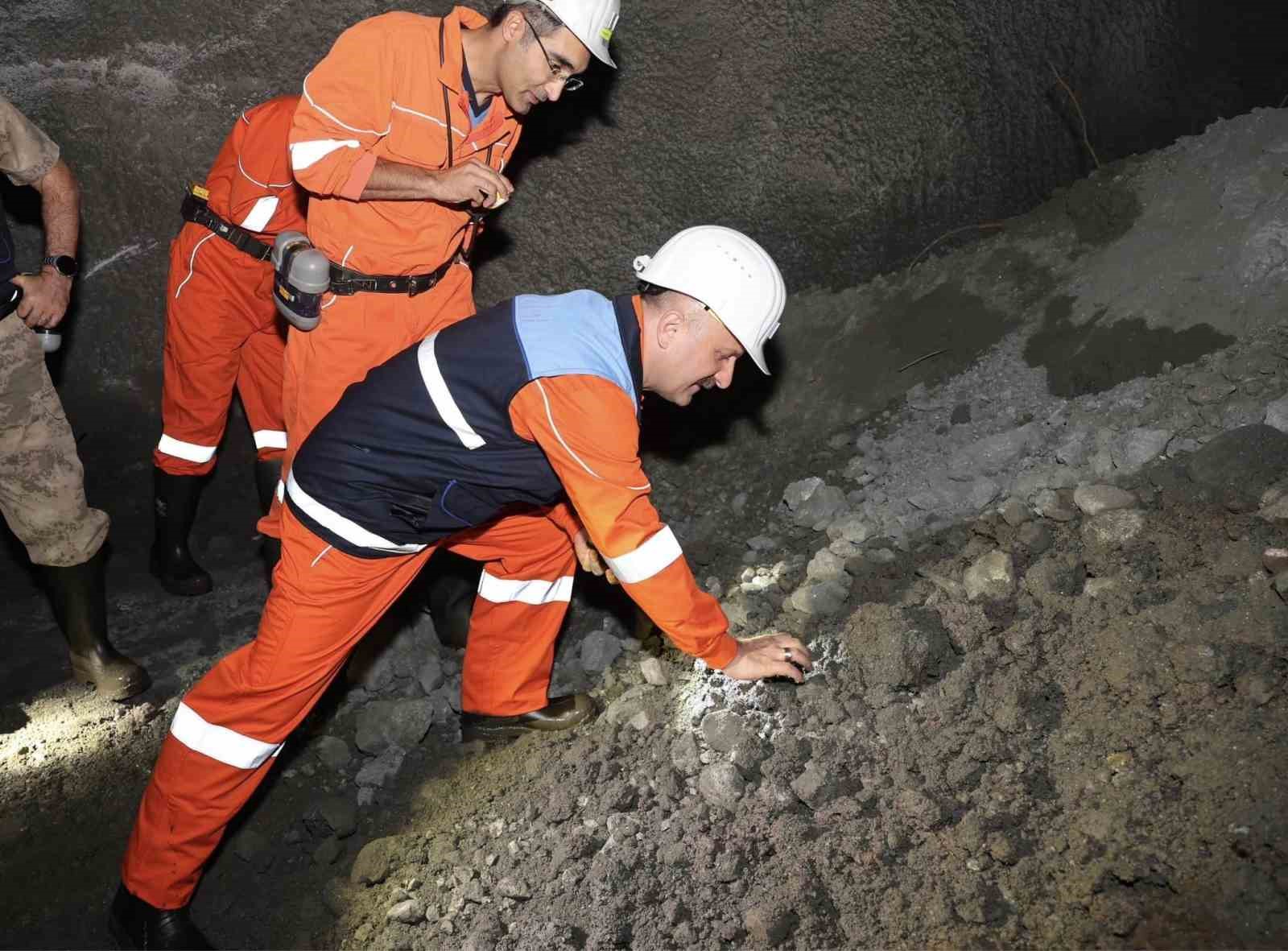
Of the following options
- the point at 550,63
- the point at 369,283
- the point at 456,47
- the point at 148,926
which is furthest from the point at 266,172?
the point at 148,926

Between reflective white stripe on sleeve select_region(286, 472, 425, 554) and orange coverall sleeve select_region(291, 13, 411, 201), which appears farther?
orange coverall sleeve select_region(291, 13, 411, 201)

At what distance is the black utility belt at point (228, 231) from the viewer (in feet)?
10.9

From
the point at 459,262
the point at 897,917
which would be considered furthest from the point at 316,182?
the point at 897,917

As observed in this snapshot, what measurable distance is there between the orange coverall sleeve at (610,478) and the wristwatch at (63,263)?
168 cm

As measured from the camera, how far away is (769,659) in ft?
7.80

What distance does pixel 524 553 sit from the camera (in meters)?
2.86

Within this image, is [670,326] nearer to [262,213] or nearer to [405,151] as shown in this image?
[405,151]

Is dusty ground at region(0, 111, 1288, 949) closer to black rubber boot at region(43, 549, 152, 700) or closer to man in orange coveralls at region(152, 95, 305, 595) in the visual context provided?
black rubber boot at region(43, 549, 152, 700)

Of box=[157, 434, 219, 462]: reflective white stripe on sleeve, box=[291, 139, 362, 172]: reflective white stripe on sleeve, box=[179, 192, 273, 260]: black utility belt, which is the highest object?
box=[291, 139, 362, 172]: reflective white stripe on sleeve

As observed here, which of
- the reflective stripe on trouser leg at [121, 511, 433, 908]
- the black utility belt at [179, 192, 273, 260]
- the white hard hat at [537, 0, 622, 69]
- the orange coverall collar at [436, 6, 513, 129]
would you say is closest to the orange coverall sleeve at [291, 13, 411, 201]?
the orange coverall collar at [436, 6, 513, 129]

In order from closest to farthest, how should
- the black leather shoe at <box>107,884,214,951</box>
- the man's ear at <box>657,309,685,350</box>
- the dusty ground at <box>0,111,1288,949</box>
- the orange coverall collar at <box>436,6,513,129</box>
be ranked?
1. the dusty ground at <box>0,111,1288,949</box>
2. the man's ear at <box>657,309,685,350</box>
3. the black leather shoe at <box>107,884,214,951</box>
4. the orange coverall collar at <box>436,6,513,129</box>

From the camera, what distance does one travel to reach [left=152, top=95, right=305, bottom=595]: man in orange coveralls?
328cm

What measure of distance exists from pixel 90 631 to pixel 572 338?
2.02 meters

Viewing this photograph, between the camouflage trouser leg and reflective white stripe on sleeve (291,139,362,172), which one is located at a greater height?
reflective white stripe on sleeve (291,139,362,172)
